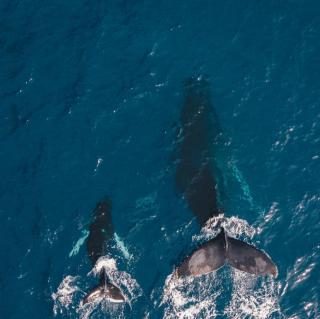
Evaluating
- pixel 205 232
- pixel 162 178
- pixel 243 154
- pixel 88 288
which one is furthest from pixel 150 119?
pixel 88 288

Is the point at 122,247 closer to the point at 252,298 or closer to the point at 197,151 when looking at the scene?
the point at 197,151

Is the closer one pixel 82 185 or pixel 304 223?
pixel 304 223

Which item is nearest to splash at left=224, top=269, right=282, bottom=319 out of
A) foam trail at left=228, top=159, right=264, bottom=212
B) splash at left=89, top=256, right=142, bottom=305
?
foam trail at left=228, top=159, right=264, bottom=212

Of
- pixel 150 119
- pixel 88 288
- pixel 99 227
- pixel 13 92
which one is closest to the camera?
pixel 88 288

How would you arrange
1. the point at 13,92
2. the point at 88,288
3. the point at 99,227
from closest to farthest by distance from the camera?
the point at 88,288 < the point at 99,227 < the point at 13,92

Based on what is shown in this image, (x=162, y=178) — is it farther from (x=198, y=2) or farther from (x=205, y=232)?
(x=198, y=2)

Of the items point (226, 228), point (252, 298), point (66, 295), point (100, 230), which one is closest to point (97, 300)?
point (66, 295)

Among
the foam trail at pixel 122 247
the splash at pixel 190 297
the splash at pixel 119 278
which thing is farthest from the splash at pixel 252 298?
the foam trail at pixel 122 247

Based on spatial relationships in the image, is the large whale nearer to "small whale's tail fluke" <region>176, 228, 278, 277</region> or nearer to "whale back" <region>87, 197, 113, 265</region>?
"small whale's tail fluke" <region>176, 228, 278, 277</region>
